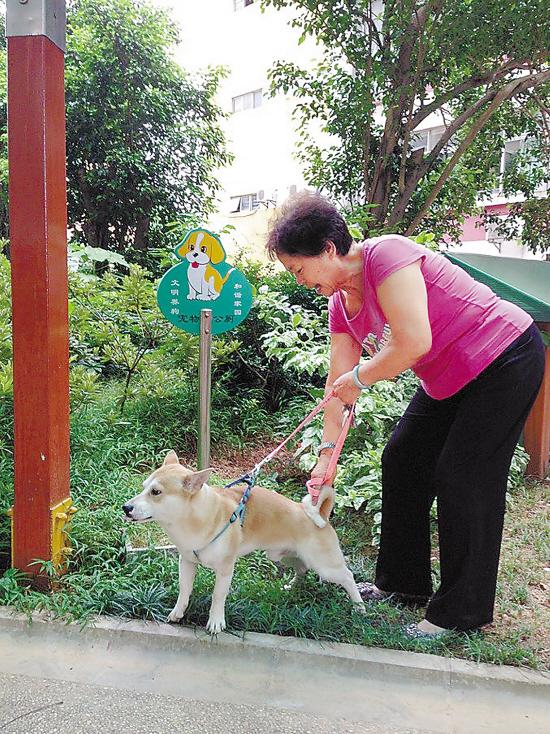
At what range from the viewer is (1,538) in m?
3.14

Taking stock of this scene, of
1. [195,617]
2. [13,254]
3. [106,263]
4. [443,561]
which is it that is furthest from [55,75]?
[106,263]

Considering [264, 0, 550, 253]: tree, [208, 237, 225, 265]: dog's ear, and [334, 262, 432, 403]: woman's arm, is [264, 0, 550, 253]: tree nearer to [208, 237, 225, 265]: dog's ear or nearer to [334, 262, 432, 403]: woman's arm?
[208, 237, 225, 265]: dog's ear

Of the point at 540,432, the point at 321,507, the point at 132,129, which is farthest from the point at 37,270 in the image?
the point at 132,129

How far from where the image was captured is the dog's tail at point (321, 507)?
8.52 ft

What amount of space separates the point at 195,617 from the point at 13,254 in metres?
1.76

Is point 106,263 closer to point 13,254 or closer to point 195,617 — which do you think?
point 13,254

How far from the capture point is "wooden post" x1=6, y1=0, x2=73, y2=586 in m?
2.58

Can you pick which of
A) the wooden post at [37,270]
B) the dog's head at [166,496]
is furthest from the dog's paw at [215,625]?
the wooden post at [37,270]

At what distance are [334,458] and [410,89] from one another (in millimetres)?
5763

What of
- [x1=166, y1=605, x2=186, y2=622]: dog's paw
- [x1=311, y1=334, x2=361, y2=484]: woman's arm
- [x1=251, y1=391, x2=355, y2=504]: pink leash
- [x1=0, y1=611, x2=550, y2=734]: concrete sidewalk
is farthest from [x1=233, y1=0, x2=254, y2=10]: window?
[x1=0, y1=611, x2=550, y2=734]: concrete sidewalk

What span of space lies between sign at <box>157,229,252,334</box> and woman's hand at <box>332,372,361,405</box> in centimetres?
115

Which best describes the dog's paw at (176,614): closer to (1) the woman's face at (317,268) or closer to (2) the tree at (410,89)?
(1) the woman's face at (317,268)

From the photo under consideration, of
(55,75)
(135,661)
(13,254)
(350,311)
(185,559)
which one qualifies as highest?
(55,75)

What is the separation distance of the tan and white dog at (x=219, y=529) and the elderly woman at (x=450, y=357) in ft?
1.62
